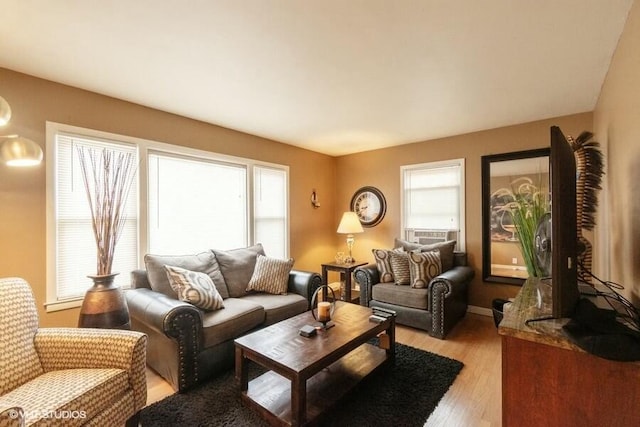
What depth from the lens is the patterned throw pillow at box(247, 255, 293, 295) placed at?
3.15 m

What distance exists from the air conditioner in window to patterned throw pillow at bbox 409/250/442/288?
70cm

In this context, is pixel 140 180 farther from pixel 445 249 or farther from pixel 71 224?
pixel 445 249

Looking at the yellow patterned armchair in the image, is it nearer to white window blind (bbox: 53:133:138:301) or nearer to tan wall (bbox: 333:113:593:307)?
white window blind (bbox: 53:133:138:301)

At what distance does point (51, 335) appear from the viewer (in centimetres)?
162

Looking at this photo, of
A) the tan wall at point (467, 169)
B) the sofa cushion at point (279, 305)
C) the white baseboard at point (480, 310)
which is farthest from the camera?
the white baseboard at point (480, 310)

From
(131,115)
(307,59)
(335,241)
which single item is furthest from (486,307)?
(131,115)

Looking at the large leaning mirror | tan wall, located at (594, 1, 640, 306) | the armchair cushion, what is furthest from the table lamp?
the armchair cushion

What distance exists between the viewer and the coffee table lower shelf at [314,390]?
1.75m

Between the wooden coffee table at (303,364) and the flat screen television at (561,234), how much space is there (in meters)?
1.22

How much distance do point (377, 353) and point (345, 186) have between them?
10.1ft

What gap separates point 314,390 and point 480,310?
109 inches

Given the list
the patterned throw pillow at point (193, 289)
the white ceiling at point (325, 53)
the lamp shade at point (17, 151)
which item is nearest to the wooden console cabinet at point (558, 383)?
the white ceiling at point (325, 53)

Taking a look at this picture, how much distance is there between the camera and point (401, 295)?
3.29 m

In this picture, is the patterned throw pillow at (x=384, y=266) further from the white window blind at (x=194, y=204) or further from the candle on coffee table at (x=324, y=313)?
the white window blind at (x=194, y=204)
